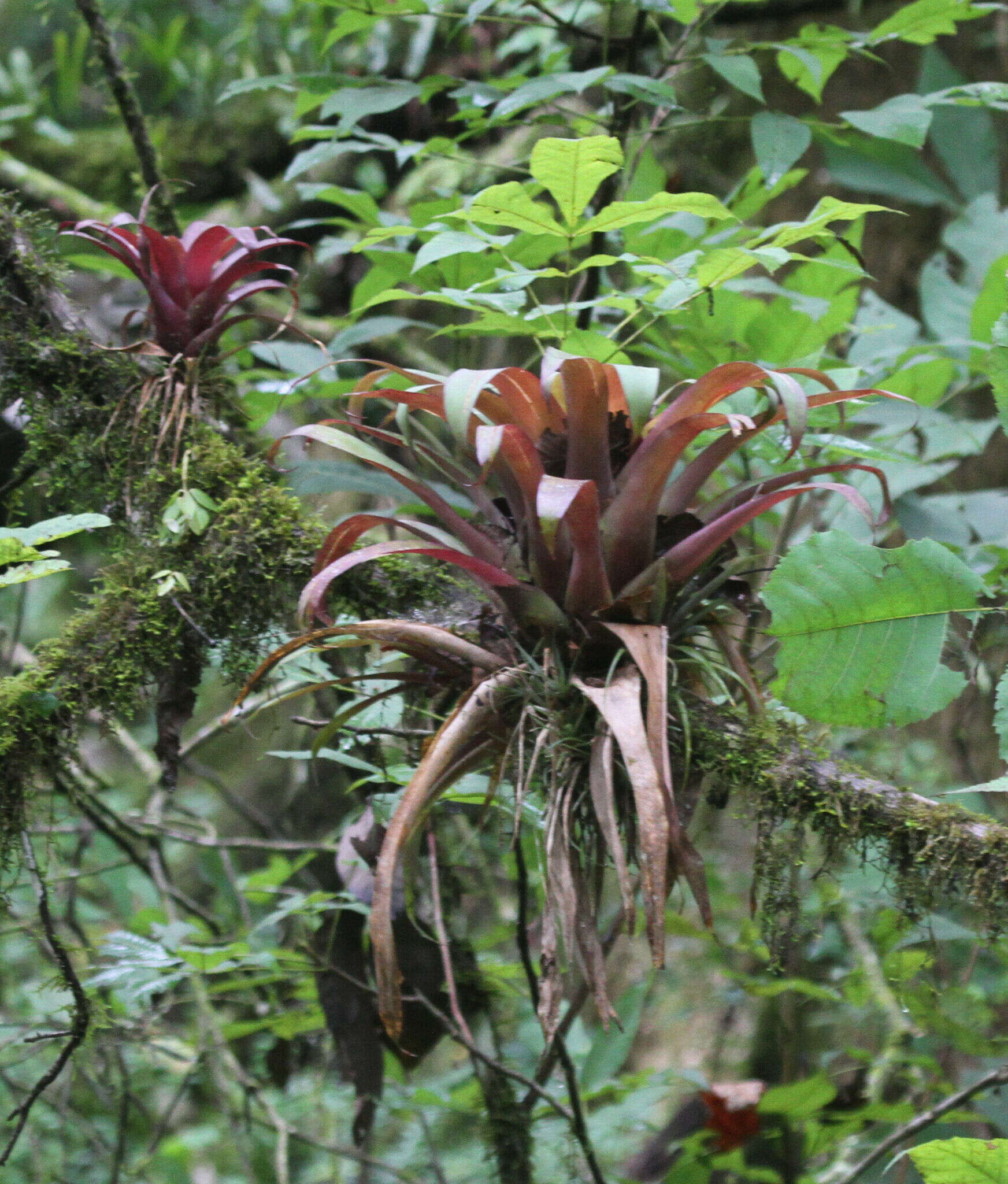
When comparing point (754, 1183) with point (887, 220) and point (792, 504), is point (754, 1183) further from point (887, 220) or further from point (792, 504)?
point (887, 220)

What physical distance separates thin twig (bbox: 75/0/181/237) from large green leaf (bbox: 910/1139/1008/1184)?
1.81m

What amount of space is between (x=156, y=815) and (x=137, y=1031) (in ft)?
1.91

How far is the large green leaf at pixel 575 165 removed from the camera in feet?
3.21

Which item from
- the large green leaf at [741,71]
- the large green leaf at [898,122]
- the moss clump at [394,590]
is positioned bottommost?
the moss clump at [394,590]

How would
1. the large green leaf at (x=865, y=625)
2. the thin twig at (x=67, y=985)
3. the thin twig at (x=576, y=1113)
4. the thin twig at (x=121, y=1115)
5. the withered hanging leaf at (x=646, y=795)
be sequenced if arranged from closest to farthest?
1. the withered hanging leaf at (x=646, y=795)
2. the large green leaf at (x=865, y=625)
3. the thin twig at (x=67, y=985)
4. the thin twig at (x=576, y=1113)
5. the thin twig at (x=121, y=1115)

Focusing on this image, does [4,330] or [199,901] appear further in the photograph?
[199,901]

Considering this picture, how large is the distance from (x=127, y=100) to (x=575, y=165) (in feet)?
3.81

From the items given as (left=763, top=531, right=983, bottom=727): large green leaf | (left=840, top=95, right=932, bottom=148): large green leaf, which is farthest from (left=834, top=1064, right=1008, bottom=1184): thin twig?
(left=840, top=95, right=932, bottom=148): large green leaf

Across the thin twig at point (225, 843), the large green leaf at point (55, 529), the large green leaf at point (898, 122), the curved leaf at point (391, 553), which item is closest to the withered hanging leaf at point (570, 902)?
the curved leaf at point (391, 553)

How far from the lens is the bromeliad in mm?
936

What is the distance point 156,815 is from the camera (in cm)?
217

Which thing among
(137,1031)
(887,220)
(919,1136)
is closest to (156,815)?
(137,1031)

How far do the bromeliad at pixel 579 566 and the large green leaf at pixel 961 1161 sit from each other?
30 cm

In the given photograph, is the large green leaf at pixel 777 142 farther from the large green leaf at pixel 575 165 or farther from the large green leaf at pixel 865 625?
the large green leaf at pixel 865 625
